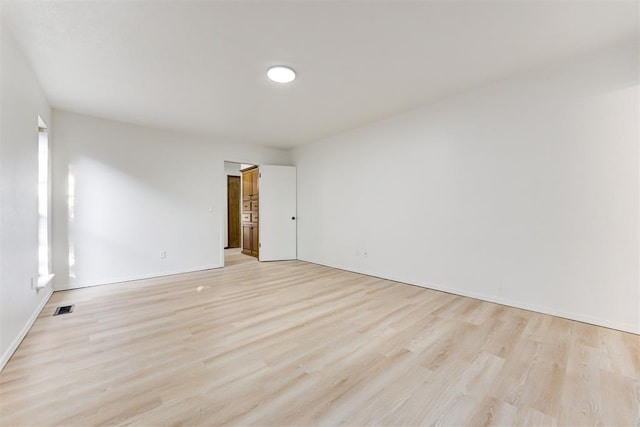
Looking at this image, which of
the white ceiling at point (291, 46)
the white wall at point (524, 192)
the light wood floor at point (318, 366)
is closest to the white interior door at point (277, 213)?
the white wall at point (524, 192)

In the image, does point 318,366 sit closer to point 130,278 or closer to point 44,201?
point 130,278

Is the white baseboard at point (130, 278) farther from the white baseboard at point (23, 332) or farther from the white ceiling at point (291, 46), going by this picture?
the white ceiling at point (291, 46)

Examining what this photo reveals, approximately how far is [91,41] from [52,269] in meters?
3.08

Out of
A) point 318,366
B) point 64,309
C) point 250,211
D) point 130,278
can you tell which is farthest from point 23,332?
point 250,211

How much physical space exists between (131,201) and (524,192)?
526 cm

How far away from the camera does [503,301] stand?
2.97 m

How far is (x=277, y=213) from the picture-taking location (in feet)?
19.0

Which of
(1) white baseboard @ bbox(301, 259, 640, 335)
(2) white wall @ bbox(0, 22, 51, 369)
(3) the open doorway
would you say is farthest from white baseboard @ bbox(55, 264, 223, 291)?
(1) white baseboard @ bbox(301, 259, 640, 335)

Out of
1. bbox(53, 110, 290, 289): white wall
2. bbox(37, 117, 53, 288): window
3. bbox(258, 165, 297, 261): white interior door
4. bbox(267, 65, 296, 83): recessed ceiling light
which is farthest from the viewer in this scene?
bbox(258, 165, 297, 261): white interior door

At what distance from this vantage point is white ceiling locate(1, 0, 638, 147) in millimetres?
1880

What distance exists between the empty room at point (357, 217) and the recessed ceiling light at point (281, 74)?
22 mm

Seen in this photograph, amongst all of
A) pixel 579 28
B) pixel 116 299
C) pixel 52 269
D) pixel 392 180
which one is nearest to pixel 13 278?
pixel 116 299

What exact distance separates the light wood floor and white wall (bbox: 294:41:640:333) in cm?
38

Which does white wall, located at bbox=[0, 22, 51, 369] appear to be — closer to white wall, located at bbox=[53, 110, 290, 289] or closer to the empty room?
the empty room
